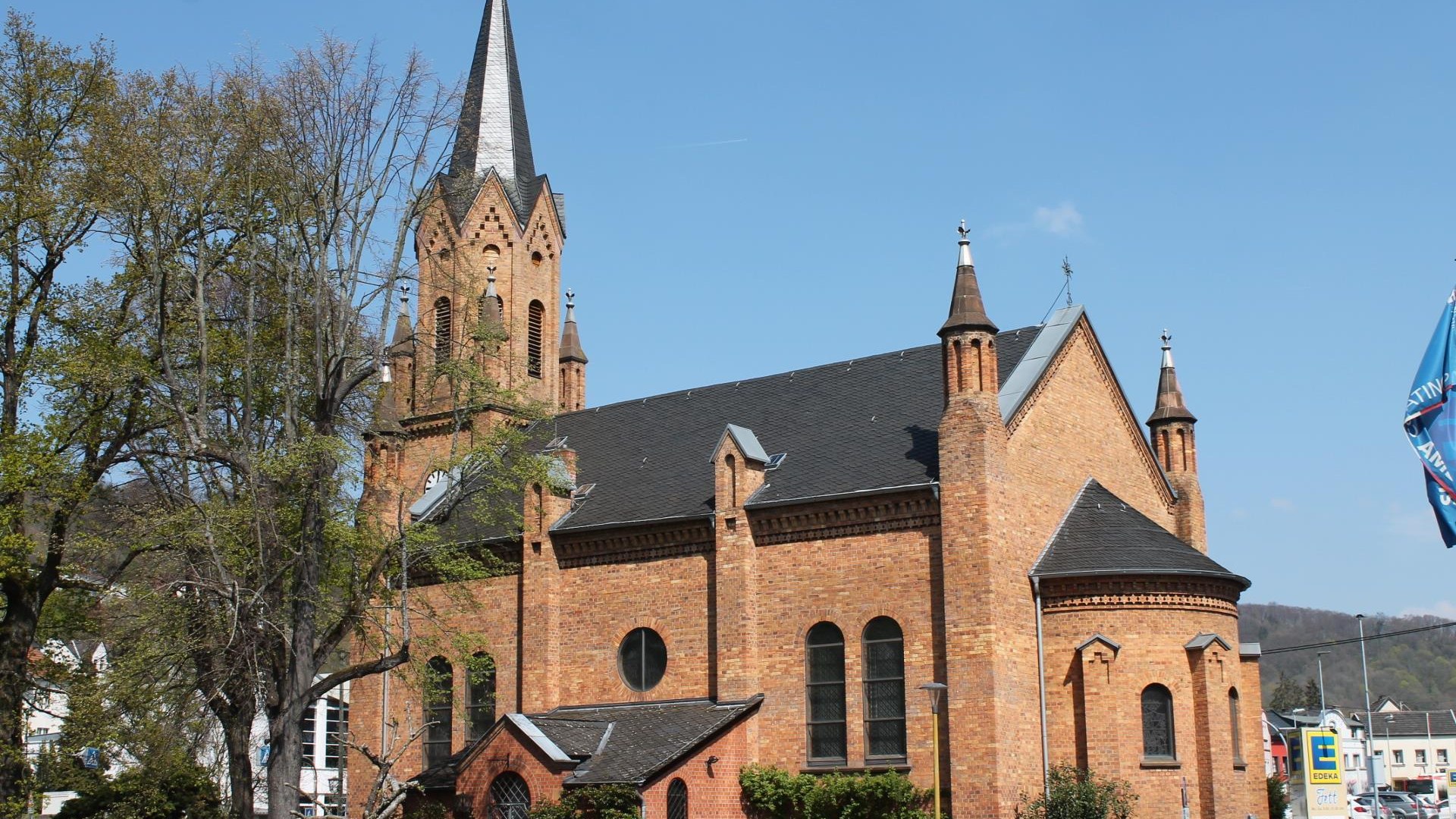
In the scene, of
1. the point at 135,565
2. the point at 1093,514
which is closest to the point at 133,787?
the point at 135,565

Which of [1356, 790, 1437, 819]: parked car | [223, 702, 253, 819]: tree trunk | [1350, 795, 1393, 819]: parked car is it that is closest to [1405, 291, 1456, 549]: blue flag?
[223, 702, 253, 819]: tree trunk

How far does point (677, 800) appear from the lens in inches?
1095

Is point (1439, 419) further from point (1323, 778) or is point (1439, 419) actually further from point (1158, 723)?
point (1323, 778)

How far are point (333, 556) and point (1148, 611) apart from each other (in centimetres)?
1538

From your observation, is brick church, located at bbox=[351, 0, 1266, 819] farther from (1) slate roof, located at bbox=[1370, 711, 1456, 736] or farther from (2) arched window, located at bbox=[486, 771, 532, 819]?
(1) slate roof, located at bbox=[1370, 711, 1456, 736]

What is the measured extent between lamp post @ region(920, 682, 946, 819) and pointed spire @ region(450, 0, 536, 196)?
871 inches

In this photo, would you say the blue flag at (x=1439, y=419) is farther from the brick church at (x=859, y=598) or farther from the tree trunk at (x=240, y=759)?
the tree trunk at (x=240, y=759)

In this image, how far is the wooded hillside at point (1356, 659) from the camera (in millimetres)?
165500

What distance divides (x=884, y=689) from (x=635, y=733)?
5161mm

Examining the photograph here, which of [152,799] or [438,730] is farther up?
[438,730]

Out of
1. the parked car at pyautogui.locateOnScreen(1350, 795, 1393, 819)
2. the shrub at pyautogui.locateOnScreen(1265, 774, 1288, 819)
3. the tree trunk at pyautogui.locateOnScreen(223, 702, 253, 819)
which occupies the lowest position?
the parked car at pyautogui.locateOnScreen(1350, 795, 1393, 819)

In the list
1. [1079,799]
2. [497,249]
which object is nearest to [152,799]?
[497,249]

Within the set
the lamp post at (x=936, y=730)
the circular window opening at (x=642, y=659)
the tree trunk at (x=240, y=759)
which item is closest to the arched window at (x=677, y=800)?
the circular window opening at (x=642, y=659)

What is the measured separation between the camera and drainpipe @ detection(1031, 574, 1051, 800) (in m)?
27.4
